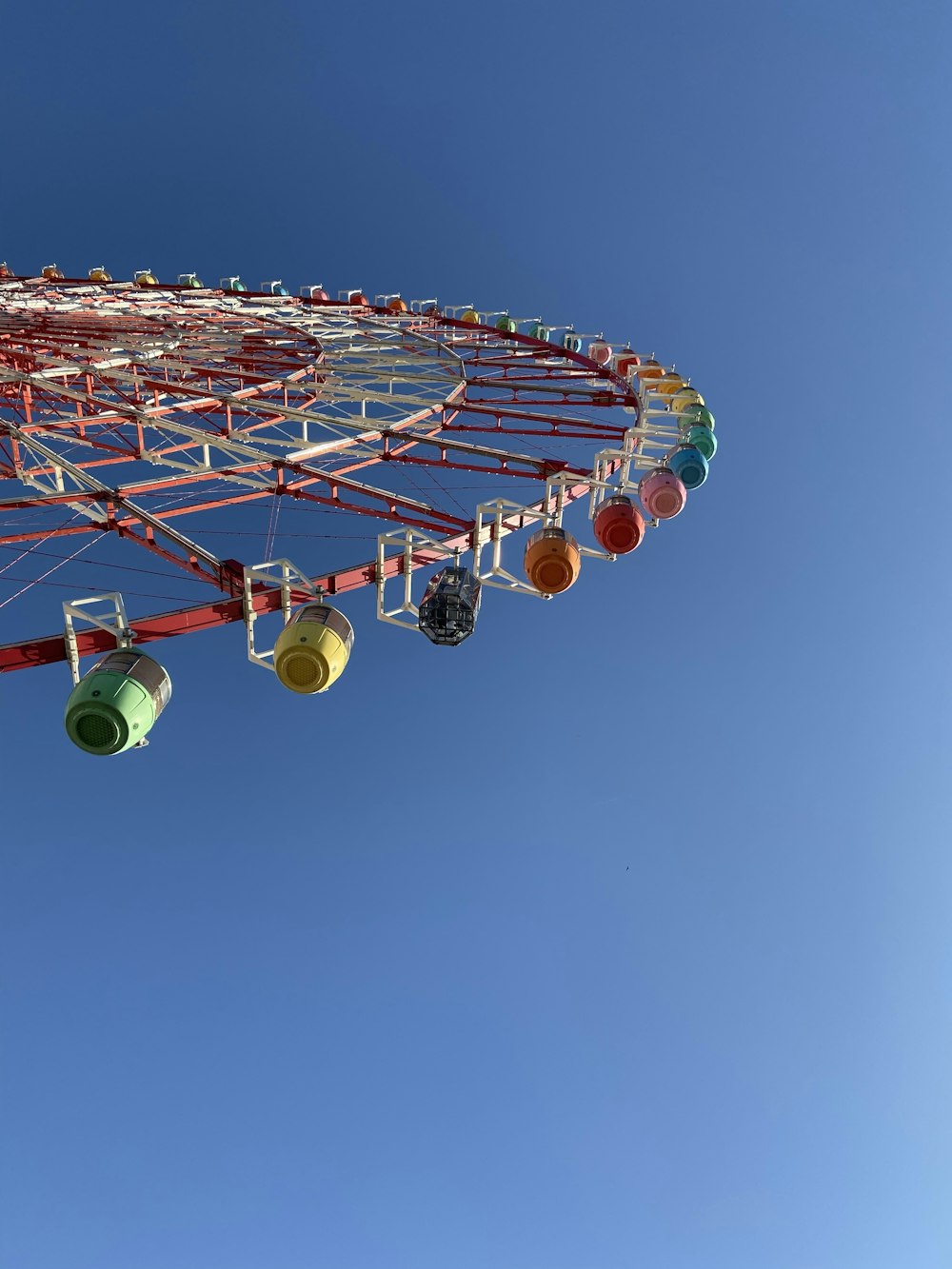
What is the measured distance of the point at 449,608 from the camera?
11.8 meters

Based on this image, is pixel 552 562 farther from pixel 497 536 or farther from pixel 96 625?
pixel 96 625

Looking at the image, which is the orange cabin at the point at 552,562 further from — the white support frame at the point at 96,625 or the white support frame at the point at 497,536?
the white support frame at the point at 96,625

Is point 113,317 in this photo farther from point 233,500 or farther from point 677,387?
point 677,387

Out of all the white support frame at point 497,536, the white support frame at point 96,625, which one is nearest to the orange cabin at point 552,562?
the white support frame at point 497,536

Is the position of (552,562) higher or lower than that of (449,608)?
higher

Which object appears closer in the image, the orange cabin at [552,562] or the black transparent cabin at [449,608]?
the black transparent cabin at [449,608]

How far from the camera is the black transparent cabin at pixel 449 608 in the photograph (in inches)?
464

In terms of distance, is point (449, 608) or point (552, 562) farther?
point (552, 562)

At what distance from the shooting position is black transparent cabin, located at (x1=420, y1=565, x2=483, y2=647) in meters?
11.8

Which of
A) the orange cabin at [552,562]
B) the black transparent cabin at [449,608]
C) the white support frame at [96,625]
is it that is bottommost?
the white support frame at [96,625]

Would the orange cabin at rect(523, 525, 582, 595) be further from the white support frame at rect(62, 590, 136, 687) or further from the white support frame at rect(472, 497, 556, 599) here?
the white support frame at rect(62, 590, 136, 687)

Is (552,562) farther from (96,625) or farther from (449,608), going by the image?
(96,625)

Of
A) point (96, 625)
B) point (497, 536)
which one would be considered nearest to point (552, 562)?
point (497, 536)

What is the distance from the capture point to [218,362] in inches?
886
